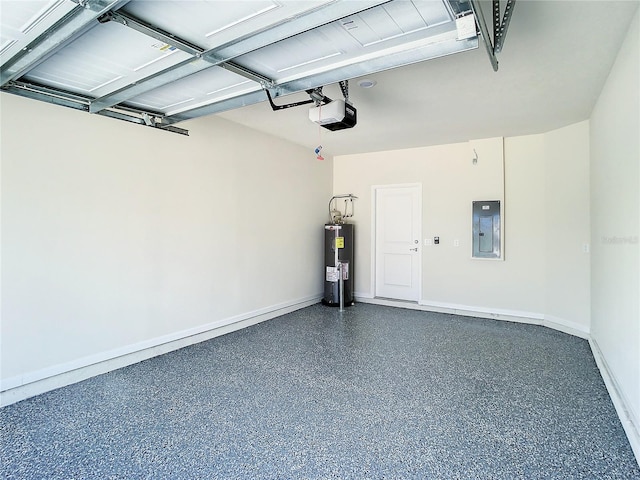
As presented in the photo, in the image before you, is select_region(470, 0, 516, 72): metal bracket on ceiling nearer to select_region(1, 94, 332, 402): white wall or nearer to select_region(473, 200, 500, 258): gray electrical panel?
select_region(1, 94, 332, 402): white wall

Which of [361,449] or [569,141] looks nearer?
[361,449]

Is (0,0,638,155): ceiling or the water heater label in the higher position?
(0,0,638,155): ceiling

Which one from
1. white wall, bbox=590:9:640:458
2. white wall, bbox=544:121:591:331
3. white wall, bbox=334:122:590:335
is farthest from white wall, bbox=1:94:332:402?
white wall, bbox=590:9:640:458

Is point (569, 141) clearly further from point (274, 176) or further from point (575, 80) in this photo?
point (274, 176)

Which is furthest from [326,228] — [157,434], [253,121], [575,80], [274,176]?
[157,434]

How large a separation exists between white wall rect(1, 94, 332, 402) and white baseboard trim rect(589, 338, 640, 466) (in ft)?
12.5

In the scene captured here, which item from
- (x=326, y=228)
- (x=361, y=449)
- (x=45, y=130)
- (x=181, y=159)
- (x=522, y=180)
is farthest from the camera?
(x=326, y=228)

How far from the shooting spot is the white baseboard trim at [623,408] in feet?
6.97

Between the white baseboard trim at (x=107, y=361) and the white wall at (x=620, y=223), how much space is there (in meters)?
3.84

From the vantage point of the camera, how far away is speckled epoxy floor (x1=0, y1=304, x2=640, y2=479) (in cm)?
201

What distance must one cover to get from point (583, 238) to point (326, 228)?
3.56 metres

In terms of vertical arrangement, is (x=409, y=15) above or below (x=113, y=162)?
above

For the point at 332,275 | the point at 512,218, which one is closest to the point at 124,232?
the point at 332,275

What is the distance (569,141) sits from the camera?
446cm
